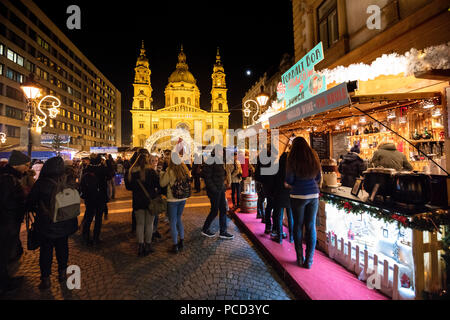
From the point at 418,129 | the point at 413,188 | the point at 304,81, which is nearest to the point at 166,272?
the point at 413,188

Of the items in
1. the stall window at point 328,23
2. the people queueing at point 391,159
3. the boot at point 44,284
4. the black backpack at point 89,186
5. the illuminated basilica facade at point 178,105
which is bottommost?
the boot at point 44,284

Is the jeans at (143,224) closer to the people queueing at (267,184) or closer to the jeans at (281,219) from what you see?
the people queueing at (267,184)

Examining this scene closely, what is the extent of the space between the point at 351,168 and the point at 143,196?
5291 millimetres

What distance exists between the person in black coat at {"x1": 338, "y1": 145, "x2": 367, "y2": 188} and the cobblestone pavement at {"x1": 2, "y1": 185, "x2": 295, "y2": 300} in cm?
321

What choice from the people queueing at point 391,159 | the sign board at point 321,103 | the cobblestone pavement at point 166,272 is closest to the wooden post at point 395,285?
the cobblestone pavement at point 166,272

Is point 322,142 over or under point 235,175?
over

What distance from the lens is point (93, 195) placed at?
447cm

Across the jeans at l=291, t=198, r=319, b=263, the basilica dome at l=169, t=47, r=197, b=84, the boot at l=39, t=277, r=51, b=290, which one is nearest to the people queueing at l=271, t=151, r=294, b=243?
the jeans at l=291, t=198, r=319, b=263

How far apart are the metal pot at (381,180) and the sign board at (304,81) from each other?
10.3 feet

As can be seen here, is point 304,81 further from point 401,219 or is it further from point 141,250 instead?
point 141,250

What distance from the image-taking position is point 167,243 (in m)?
4.58

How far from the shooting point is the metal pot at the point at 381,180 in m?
2.69
